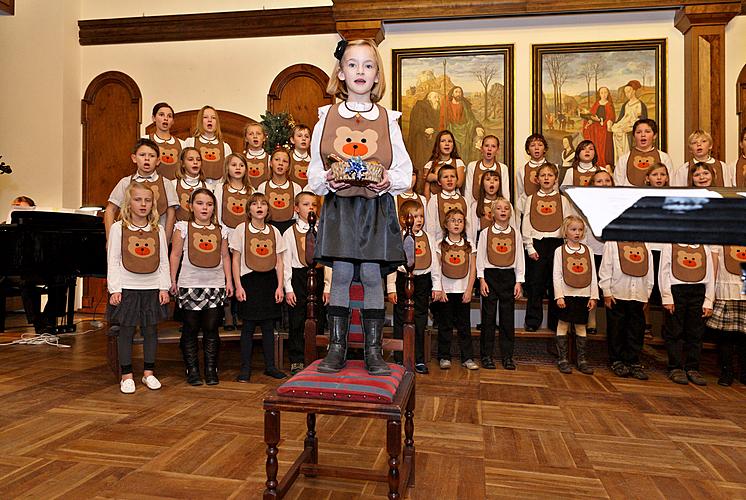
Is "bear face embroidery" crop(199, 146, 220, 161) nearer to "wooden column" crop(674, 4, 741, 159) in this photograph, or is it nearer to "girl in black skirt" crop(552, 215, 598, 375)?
"girl in black skirt" crop(552, 215, 598, 375)

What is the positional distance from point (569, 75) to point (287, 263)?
4.47 metres

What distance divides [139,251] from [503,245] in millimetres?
2832

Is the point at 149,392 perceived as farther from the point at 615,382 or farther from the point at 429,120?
the point at 429,120

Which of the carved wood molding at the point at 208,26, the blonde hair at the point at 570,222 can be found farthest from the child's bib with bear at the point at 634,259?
the carved wood molding at the point at 208,26

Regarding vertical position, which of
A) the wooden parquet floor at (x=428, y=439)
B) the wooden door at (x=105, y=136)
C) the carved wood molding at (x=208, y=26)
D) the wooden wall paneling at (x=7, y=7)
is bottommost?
the wooden parquet floor at (x=428, y=439)

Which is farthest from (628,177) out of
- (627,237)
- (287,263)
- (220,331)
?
(627,237)

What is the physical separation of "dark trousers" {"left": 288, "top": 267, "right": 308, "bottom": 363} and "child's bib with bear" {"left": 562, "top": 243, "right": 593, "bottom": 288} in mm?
2037

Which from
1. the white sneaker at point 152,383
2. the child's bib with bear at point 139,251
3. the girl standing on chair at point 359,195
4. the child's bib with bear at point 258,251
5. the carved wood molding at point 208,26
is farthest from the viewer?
the carved wood molding at point 208,26

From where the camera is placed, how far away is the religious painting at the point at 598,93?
6730mm

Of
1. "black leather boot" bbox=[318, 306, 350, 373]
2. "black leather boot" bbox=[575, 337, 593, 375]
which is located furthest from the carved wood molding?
"black leather boot" bbox=[318, 306, 350, 373]

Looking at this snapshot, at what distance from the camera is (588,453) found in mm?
2881

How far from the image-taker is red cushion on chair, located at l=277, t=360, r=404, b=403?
6.50 ft

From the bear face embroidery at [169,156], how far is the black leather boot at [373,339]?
355cm

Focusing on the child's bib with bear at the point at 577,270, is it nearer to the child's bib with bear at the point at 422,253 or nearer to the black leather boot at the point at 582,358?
the black leather boot at the point at 582,358
